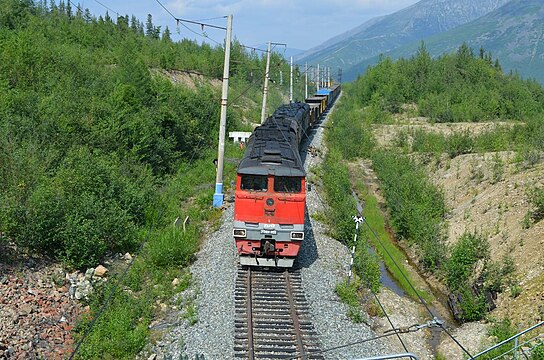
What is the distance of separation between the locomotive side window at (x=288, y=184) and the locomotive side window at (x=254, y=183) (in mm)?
314

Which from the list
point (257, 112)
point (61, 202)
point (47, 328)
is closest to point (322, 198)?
point (61, 202)

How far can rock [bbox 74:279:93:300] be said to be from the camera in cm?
1291

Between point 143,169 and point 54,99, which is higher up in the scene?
point 54,99

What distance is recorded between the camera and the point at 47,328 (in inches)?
443

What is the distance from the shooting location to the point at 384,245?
69.4 ft

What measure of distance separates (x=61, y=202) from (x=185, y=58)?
42.2 metres

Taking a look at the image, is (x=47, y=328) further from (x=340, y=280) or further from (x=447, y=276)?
(x=447, y=276)

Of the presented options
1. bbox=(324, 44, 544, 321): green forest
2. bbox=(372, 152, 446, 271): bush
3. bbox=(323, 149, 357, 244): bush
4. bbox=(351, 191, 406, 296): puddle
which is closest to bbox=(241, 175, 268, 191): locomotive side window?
bbox=(324, 44, 544, 321): green forest

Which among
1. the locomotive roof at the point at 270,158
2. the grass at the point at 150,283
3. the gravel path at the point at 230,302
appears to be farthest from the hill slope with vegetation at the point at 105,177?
the locomotive roof at the point at 270,158

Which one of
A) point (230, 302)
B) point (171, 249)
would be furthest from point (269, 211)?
point (171, 249)

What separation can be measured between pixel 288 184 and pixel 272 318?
3.82 meters

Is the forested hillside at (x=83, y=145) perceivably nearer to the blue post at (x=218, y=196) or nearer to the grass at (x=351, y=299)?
the blue post at (x=218, y=196)

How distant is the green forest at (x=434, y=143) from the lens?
16.5 m

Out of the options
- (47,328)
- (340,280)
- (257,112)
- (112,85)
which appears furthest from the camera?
(257,112)
